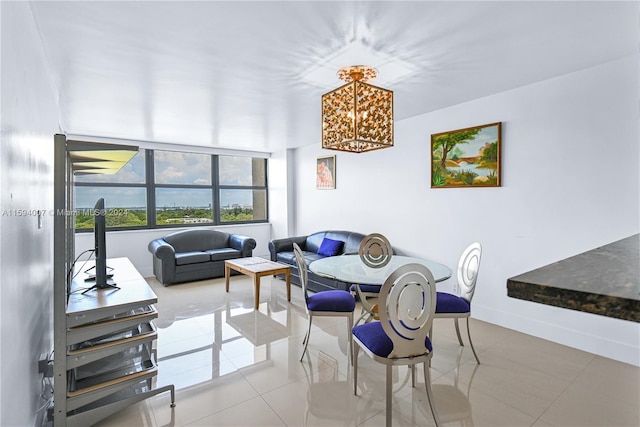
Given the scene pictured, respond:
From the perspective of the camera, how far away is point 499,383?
2383 millimetres

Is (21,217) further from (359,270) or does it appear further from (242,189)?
(242,189)

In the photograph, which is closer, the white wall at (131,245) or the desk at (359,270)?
the desk at (359,270)

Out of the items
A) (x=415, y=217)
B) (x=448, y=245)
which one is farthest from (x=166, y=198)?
(x=448, y=245)

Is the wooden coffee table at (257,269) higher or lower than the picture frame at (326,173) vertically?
lower

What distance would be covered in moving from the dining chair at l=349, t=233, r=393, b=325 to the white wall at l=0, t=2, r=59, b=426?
2.31 metres

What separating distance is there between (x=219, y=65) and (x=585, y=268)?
2.74 meters

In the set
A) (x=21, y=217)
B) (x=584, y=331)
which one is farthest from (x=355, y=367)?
(x=584, y=331)

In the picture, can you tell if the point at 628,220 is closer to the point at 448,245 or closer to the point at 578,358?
the point at 578,358

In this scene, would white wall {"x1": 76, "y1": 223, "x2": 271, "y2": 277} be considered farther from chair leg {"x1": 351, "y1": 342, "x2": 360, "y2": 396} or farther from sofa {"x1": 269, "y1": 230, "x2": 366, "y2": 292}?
chair leg {"x1": 351, "y1": 342, "x2": 360, "y2": 396}

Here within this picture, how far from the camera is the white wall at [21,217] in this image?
1292mm

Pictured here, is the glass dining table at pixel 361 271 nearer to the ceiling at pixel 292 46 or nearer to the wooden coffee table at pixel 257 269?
the wooden coffee table at pixel 257 269

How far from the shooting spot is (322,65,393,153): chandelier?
8.50ft

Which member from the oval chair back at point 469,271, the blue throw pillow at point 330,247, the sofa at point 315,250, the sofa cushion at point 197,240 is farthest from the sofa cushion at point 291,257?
the oval chair back at point 469,271

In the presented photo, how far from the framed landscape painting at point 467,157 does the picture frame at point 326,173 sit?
205 cm
